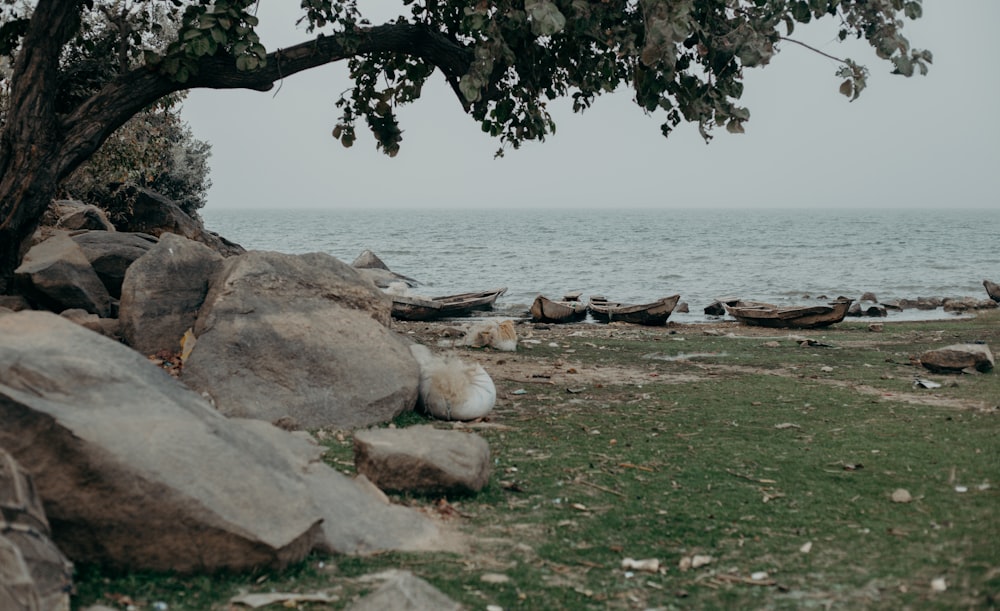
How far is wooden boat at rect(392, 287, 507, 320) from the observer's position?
23.3 meters

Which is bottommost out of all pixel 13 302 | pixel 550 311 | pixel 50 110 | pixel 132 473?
pixel 550 311

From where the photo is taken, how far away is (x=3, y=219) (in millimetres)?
10383

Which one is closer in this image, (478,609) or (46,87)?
(478,609)

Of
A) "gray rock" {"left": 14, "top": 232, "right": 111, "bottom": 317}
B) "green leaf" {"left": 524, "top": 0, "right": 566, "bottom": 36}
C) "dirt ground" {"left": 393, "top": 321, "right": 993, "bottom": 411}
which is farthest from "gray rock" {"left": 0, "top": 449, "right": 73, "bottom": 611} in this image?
"dirt ground" {"left": 393, "top": 321, "right": 993, "bottom": 411}

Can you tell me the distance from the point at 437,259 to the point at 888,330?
1483 inches

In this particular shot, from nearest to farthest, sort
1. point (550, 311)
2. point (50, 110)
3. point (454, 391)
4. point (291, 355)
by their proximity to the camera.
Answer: point (291, 355) < point (454, 391) < point (50, 110) < point (550, 311)

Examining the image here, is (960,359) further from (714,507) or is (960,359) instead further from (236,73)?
(236,73)

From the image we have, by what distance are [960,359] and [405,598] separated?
406 inches

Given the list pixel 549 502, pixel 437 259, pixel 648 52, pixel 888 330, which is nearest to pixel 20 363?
pixel 549 502

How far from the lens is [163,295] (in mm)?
9891

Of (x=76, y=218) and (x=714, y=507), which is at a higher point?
(x=76, y=218)

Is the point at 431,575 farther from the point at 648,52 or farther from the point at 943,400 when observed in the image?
the point at 943,400

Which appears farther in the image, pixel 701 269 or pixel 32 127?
pixel 701 269

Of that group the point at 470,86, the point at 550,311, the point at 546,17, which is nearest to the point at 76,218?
the point at 470,86
